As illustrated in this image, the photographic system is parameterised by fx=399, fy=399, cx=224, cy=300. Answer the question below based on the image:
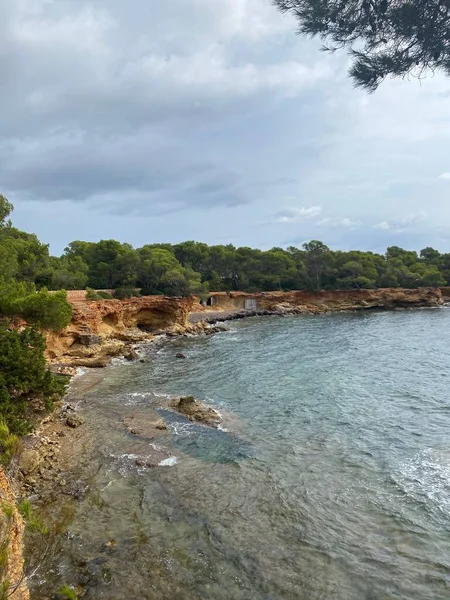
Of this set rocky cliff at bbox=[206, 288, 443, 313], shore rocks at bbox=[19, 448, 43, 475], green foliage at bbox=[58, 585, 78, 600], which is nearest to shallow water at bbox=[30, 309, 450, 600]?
green foliage at bbox=[58, 585, 78, 600]

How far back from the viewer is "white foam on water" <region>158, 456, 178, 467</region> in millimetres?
12250

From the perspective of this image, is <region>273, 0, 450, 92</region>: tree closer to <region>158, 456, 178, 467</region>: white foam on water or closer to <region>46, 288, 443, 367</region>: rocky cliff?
→ <region>158, 456, 178, 467</region>: white foam on water

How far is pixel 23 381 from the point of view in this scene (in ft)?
41.4

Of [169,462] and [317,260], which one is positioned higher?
[317,260]

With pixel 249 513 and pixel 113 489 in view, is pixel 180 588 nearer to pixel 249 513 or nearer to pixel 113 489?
pixel 249 513

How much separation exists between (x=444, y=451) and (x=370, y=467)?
111 inches

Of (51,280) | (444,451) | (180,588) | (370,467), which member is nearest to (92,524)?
(180,588)

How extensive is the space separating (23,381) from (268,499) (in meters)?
8.25

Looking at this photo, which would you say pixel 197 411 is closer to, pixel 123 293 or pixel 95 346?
pixel 95 346

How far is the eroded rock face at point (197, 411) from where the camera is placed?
15.9m

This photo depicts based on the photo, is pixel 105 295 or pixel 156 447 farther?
pixel 105 295

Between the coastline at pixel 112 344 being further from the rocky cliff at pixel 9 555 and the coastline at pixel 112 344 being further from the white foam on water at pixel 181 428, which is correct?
the rocky cliff at pixel 9 555

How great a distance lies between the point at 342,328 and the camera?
45062mm

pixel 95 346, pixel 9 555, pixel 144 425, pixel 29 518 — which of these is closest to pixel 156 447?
pixel 144 425
